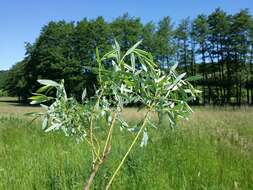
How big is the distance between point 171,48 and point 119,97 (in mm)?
64526

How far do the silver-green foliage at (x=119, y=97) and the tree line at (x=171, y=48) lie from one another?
52574 mm

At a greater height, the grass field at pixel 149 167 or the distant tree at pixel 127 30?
the distant tree at pixel 127 30

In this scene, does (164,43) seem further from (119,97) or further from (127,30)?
(119,97)

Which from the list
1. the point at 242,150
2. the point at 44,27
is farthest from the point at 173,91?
the point at 44,27

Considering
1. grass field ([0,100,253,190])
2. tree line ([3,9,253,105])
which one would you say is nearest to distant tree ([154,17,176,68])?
tree line ([3,9,253,105])

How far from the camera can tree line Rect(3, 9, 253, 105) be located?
5906 centimetres

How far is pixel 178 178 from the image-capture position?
447cm

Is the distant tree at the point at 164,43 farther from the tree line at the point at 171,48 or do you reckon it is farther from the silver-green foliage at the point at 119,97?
the silver-green foliage at the point at 119,97

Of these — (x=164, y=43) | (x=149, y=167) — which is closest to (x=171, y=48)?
(x=164, y=43)

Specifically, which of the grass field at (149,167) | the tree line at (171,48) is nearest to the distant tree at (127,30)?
the tree line at (171,48)

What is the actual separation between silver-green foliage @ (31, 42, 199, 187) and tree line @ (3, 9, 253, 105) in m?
52.6

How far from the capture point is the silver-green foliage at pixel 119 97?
126 cm

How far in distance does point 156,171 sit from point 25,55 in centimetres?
8001

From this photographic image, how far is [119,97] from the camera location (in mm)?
1329
